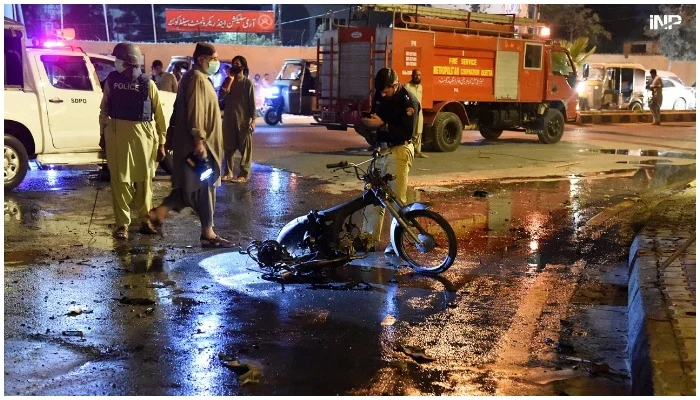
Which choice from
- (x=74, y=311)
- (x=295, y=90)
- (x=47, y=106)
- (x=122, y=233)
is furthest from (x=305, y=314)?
(x=295, y=90)

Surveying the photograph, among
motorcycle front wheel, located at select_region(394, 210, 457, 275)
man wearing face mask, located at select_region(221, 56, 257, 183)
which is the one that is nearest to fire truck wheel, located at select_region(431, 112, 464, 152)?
man wearing face mask, located at select_region(221, 56, 257, 183)

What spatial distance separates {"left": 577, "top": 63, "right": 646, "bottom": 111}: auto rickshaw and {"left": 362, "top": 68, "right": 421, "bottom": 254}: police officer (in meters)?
23.8

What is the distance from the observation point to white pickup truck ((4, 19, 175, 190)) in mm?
10148

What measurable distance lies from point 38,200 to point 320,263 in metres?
4.86

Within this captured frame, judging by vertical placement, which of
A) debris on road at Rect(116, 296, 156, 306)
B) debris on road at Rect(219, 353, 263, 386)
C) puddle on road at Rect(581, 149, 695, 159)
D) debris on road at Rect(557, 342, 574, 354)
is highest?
debris on road at Rect(219, 353, 263, 386)

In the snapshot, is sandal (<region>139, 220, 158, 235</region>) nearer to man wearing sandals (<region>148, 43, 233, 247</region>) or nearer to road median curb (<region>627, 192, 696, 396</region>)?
man wearing sandals (<region>148, 43, 233, 247</region>)

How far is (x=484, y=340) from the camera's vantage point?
17.0ft

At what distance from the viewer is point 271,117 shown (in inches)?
948

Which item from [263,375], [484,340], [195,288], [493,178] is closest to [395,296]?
[484,340]

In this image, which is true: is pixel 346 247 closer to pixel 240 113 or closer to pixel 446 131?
pixel 240 113

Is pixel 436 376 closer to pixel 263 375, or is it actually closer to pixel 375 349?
pixel 375 349

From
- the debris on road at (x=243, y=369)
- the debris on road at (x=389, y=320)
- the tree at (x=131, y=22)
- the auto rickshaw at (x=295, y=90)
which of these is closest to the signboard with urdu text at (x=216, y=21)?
the tree at (x=131, y=22)

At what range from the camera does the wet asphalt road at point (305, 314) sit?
175 inches

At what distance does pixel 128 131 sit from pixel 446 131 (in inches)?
403
